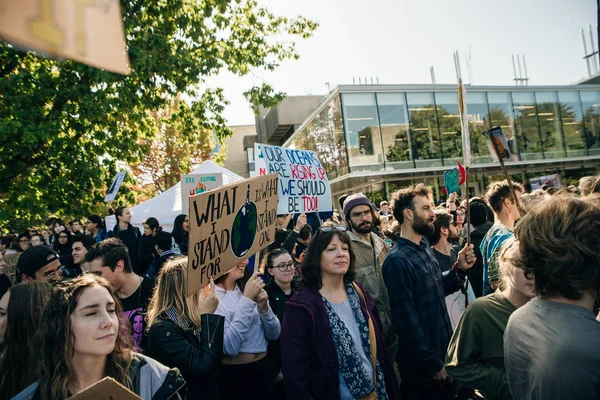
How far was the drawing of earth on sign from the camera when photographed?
3.23 m

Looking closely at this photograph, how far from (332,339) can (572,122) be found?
32.8 m

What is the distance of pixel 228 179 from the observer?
11820 millimetres

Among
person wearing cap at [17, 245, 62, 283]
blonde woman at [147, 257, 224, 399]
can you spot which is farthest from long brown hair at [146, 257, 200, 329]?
person wearing cap at [17, 245, 62, 283]

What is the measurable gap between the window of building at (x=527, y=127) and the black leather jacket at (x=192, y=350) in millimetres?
29404

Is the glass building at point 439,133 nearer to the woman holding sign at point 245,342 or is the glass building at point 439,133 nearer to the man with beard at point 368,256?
the man with beard at point 368,256

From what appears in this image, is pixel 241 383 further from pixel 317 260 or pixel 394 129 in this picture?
pixel 394 129

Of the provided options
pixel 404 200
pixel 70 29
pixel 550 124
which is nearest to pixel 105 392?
pixel 70 29

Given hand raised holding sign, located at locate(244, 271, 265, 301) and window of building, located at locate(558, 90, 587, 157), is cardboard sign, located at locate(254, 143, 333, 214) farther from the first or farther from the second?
window of building, located at locate(558, 90, 587, 157)

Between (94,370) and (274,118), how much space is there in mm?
41655

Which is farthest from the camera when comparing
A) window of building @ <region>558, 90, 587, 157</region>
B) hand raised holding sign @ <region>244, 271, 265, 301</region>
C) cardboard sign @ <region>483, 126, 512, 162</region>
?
window of building @ <region>558, 90, 587, 157</region>

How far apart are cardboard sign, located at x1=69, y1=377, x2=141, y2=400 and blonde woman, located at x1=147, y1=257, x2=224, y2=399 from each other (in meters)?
1.24

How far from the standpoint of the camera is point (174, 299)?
3010mm

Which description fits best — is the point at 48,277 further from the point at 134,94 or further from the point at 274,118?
the point at 274,118

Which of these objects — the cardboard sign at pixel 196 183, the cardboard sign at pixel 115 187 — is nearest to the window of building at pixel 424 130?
the cardboard sign at pixel 196 183
